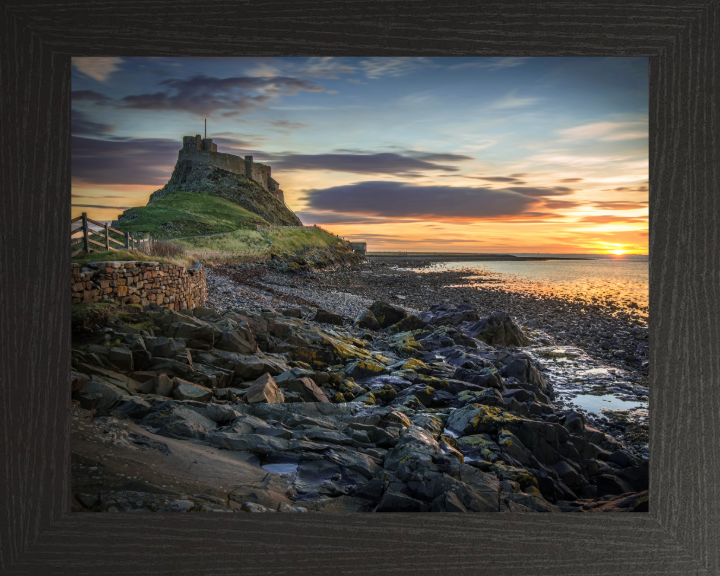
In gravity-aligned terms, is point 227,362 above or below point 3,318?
below

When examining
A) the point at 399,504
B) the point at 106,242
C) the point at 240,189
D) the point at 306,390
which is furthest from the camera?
the point at 240,189

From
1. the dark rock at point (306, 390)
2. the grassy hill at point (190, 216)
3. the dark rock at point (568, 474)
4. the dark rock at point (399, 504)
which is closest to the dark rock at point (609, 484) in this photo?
the dark rock at point (568, 474)

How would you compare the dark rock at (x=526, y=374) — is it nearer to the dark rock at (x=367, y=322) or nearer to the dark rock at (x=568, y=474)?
the dark rock at (x=568, y=474)

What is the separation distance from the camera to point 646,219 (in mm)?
2699

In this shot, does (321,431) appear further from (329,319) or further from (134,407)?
(329,319)

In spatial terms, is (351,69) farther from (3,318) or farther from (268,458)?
(268,458)

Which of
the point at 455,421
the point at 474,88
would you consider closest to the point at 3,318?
the point at 474,88

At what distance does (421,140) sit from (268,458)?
3.12m

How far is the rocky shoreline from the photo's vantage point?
3014 millimetres

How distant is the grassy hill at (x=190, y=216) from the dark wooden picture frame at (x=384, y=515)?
93.8ft

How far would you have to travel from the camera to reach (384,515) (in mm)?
2539

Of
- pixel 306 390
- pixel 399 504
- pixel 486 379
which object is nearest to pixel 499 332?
pixel 486 379

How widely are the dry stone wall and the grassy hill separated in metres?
19.4

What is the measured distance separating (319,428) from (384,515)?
2.04m
